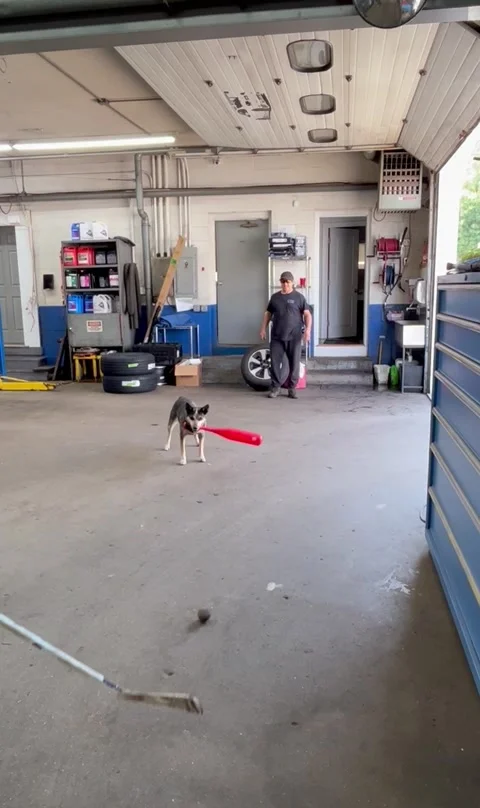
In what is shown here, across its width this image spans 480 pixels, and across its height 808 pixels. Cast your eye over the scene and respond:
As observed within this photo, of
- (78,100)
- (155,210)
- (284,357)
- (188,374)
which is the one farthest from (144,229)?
(284,357)

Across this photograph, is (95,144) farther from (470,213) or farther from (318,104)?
(470,213)

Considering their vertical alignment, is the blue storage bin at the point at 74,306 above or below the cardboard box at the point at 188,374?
above

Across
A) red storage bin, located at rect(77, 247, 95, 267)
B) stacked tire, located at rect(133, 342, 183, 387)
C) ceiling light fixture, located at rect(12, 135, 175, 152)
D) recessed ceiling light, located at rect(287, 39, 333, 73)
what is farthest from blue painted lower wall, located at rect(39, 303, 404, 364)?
recessed ceiling light, located at rect(287, 39, 333, 73)

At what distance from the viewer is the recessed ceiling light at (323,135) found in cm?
770

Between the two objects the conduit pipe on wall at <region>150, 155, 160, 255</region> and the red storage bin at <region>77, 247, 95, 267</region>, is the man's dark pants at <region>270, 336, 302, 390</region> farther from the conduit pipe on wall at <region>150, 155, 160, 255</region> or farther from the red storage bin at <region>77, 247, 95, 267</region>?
the red storage bin at <region>77, 247, 95, 267</region>

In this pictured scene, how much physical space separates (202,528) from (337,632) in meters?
1.29

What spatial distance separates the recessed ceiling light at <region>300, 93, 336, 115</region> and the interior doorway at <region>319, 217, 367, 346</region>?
3.25 m

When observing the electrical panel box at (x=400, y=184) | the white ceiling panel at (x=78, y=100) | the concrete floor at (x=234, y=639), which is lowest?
the concrete floor at (x=234, y=639)

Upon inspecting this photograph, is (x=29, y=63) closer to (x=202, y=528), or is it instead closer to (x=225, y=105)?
(x=225, y=105)

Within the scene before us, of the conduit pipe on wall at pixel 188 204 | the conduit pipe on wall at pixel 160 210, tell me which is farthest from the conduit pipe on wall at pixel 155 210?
the conduit pipe on wall at pixel 188 204

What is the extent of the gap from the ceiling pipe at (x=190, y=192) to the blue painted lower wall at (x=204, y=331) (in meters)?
1.82

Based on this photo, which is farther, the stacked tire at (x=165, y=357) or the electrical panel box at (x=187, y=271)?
the electrical panel box at (x=187, y=271)

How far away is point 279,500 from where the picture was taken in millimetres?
3959

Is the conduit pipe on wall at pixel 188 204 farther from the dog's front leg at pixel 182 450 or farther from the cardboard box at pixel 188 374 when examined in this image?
the dog's front leg at pixel 182 450
